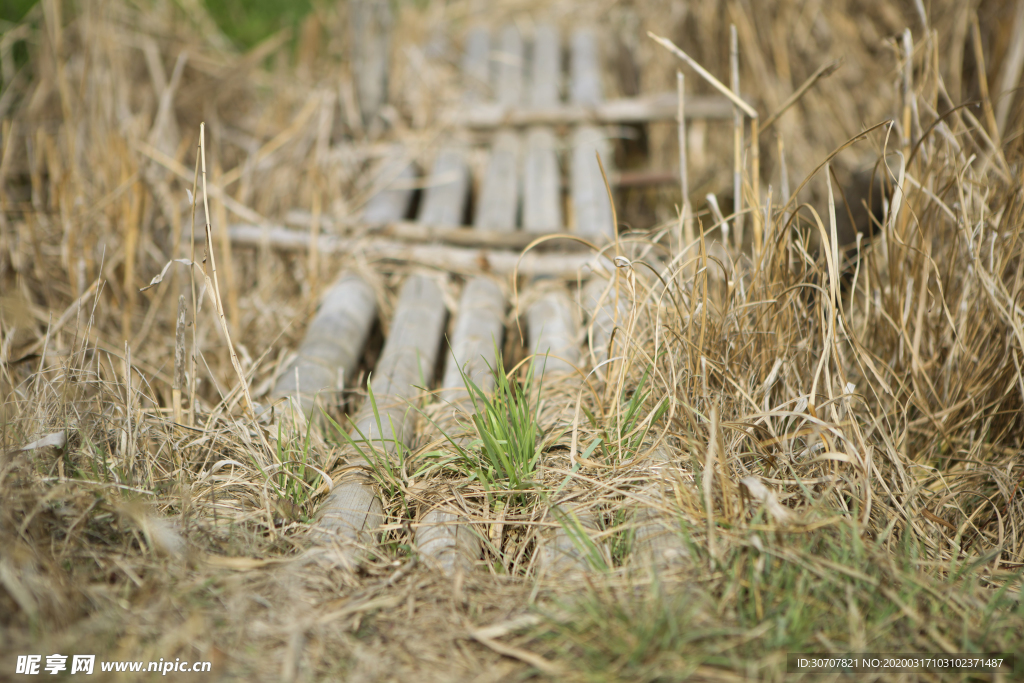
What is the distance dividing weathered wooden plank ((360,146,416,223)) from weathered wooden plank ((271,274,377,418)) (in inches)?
19.7

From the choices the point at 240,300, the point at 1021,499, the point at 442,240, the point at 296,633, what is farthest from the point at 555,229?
the point at 296,633

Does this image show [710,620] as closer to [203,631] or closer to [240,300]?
[203,631]

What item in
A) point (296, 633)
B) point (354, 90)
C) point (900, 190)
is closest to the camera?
point (296, 633)

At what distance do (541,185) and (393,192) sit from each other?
0.67 m

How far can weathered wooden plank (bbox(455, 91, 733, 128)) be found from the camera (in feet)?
11.5

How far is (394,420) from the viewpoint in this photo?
1.66 metres

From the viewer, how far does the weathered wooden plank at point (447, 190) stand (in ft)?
9.38

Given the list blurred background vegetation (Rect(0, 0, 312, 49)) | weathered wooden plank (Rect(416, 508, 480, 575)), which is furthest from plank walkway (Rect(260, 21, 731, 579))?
blurred background vegetation (Rect(0, 0, 312, 49))

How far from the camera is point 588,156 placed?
10.8ft

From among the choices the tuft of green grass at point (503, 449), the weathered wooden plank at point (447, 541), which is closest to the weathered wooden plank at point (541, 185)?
the tuft of green grass at point (503, 449)

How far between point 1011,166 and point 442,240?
1782 millimetres

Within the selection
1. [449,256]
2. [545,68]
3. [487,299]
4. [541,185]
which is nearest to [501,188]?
[541,185]

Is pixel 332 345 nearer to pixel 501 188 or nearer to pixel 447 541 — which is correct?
pixel 447 541

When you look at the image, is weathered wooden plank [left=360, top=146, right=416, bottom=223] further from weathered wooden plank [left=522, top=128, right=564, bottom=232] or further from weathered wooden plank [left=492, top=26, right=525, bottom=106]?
weathered wooden plank [left=492, top=26, right=525, bottom=106]
